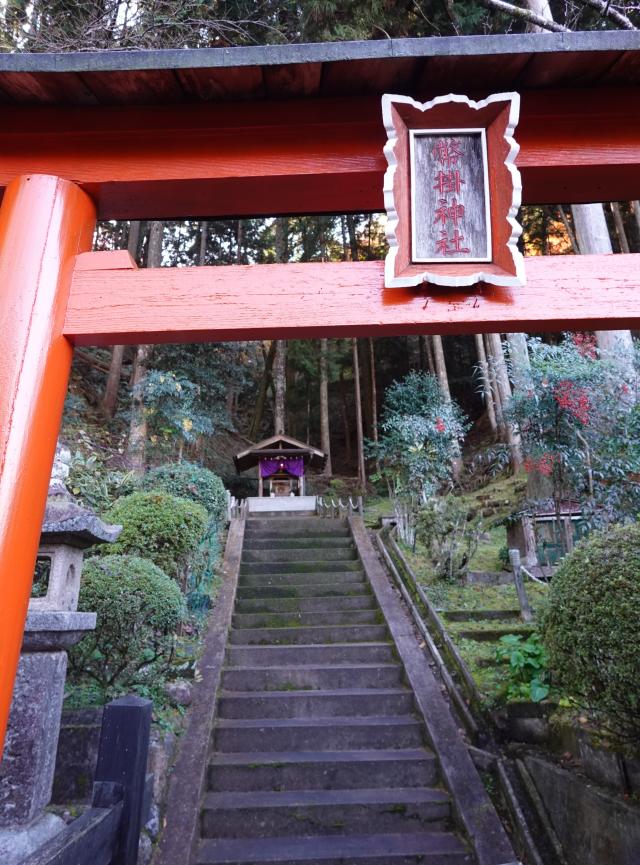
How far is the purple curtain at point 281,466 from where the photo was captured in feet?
56.0

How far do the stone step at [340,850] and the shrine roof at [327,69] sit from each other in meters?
4.72

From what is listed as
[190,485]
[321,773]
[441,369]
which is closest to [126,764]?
[321,773]

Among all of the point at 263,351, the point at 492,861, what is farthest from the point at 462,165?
the point at 263,351

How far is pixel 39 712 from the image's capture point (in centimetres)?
297

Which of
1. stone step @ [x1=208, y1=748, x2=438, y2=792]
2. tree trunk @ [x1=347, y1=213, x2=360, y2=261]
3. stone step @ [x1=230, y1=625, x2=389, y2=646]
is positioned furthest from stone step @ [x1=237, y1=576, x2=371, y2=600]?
tree trunk @ [x1=347, y1=213, x2=360, y2=261]

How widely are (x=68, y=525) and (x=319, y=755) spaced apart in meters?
3.16

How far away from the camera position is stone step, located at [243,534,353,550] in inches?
403

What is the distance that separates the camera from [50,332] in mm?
2404

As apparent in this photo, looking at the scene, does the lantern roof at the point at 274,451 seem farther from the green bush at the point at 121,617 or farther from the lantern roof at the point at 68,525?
the lantern roof at the point at 68,525

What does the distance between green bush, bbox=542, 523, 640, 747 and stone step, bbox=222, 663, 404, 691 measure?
2.64m

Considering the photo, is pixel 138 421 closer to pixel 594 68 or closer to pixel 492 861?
pixel 492 861

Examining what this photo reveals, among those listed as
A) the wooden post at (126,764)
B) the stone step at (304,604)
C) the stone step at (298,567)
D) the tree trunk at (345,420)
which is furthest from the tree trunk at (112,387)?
the wooden post at (126,764)

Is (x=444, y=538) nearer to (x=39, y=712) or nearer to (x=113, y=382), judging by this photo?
(x=39, y=712)

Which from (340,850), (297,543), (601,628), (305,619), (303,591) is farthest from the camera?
(297,543)
